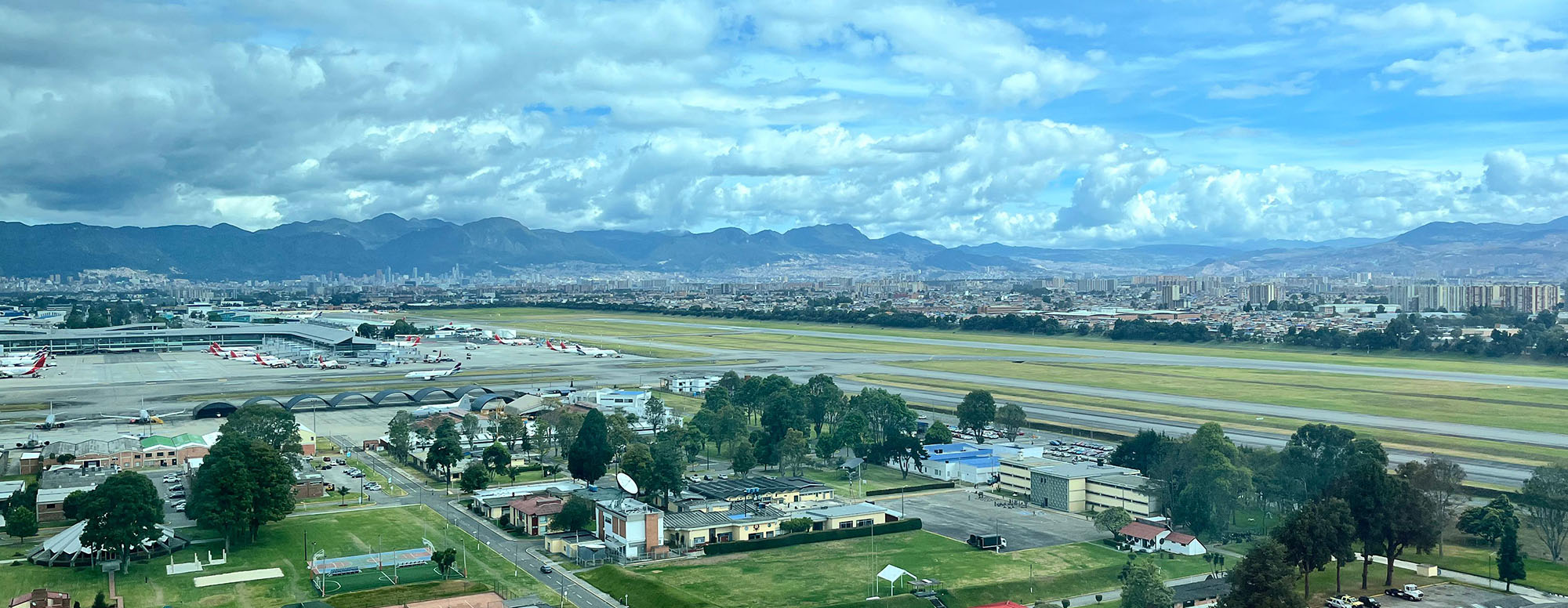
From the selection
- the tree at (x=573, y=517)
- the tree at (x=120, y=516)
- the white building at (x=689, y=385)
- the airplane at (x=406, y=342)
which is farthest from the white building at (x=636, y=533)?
the airplane at (x=406, y=342)

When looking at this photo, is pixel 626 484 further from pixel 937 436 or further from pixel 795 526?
pixel 937 436

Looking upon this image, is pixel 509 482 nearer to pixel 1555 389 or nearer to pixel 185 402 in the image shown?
pixel 185 402

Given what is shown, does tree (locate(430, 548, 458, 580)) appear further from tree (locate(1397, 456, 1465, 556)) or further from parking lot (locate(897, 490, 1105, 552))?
tree (locate(1397, 456, 1465, 556))

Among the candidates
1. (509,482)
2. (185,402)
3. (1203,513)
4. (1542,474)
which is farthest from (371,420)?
(1542,474)

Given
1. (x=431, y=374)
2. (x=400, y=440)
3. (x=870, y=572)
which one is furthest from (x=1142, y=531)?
(x=431, y=374)

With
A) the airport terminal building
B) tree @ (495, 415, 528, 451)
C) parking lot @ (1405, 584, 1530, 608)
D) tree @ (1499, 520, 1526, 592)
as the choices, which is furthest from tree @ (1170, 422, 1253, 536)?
the airport terminal building

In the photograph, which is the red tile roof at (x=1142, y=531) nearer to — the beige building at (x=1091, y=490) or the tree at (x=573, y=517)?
the beige building at (x=1091, y=490)
